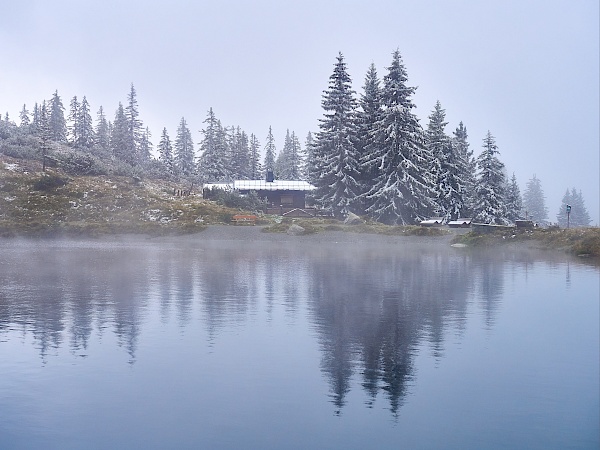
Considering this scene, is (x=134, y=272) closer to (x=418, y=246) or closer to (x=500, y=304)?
(x=500, y=304)

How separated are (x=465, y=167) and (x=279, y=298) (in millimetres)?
59595

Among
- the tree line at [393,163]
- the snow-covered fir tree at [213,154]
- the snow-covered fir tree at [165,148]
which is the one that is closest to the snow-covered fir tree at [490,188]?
the tree line at [393,163]

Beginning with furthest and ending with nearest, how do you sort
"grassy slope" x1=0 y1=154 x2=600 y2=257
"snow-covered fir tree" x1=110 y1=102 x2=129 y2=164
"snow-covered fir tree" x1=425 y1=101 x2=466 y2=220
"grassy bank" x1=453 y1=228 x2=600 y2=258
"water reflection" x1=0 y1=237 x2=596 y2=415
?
"snow-covered fir tree" x1=110 y1=102 x2=129 y2=164 < "snow-covered fir tree" x1=425 y1=101 x2=466 y2=220 < "grassy slope" x1=0 y1=154 x2=600 y2=257 < "grassy bank" x1=453 y1=228 x2=600 y2=258 < "water reflection" x1=0 y1=237 x2=596 y2=415

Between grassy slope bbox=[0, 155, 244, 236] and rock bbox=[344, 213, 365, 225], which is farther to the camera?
rock bbox=[344, 213, 365, 225]

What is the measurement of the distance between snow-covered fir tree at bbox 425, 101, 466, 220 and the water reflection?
30.6 metres

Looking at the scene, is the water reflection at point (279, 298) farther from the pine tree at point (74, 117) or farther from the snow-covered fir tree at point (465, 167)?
the pine tree at point (74, 117)

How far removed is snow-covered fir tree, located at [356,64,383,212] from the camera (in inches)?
2739

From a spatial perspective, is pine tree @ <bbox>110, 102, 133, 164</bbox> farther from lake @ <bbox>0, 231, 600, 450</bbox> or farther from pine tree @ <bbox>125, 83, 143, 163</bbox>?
lake @ <bbox>0, 231, 600, 450</bbox>

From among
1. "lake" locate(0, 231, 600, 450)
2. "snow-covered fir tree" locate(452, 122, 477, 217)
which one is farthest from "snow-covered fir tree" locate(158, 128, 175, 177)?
"lake" locate(0, 231, 600, 450)

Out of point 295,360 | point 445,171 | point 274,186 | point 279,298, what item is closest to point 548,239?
point 445,171

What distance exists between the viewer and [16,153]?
9169 centimetres

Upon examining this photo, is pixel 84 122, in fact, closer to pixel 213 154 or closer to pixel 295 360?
pixel 213 154

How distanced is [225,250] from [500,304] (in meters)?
27.0

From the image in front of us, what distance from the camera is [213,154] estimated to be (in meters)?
127
